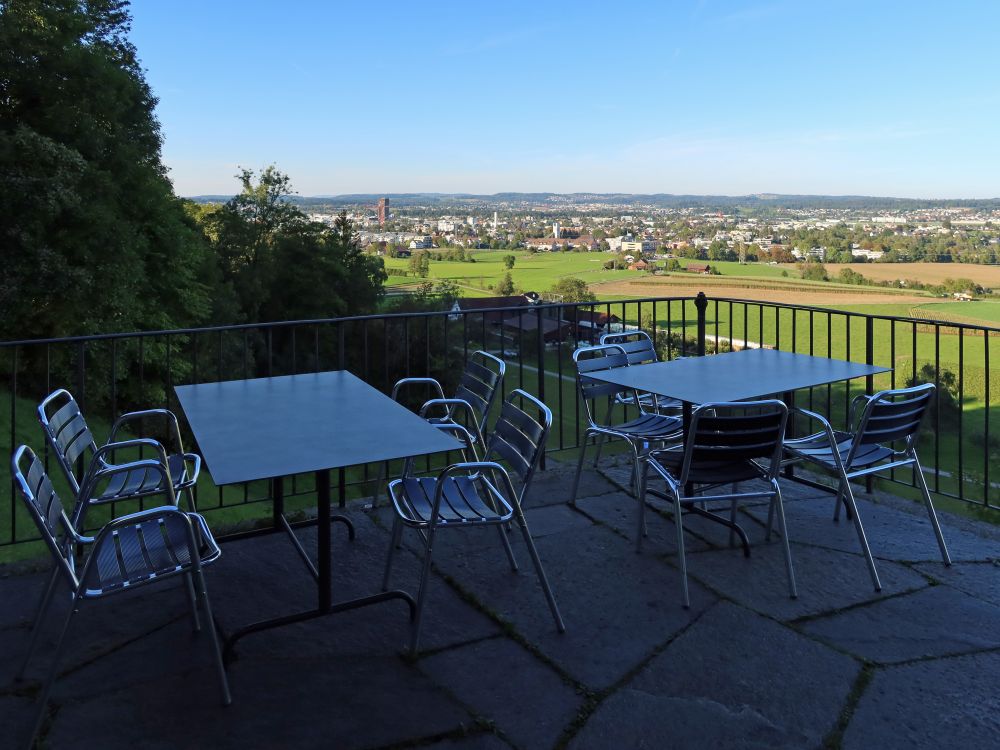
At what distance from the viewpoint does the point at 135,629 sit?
9.76 ft

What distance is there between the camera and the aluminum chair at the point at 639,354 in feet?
16.0

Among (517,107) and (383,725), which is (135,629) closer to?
(383,725)

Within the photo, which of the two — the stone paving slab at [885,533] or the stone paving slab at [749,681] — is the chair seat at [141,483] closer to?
the stone paving slab at [749,681]

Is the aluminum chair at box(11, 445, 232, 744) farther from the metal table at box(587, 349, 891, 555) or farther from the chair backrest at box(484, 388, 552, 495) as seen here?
the metal table at box(587, 349, 891, 555)

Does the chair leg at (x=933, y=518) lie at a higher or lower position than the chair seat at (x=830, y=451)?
lower

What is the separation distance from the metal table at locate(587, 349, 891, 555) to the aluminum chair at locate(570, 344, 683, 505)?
226 millimetres

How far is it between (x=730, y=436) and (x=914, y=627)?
95 centimetres

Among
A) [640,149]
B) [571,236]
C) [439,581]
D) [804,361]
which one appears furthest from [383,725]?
[640,149]

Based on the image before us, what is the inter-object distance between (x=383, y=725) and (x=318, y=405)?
4.63ft

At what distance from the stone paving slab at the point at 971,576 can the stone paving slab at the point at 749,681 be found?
96 centimetres

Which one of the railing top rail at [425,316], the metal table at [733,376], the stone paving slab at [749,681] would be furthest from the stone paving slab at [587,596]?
the railing top rail at [425,316]

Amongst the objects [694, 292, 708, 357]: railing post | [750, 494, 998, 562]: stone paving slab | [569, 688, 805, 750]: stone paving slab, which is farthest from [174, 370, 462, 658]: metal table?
[694, 292, 708, 357]: railing post

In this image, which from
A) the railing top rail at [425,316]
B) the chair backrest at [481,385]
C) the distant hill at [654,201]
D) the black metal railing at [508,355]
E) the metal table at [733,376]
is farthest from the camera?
the distant hill at [654,201]

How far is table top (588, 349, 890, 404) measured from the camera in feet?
12.2
